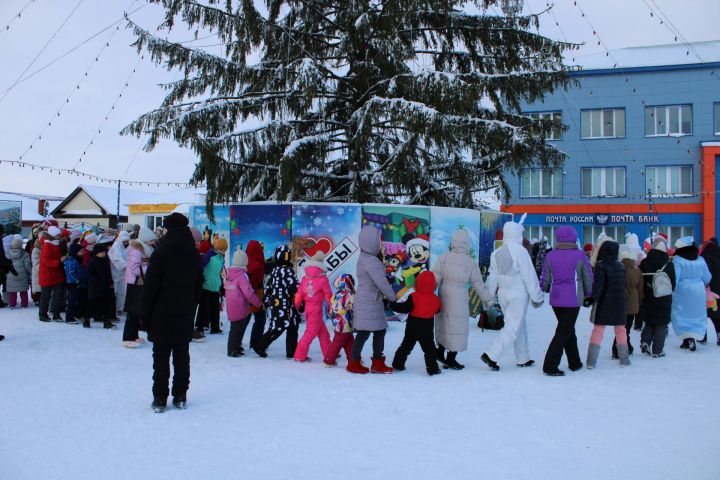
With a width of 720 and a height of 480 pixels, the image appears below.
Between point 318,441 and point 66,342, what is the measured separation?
6.24 m

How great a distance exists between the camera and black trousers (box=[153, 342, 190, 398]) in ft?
19.7

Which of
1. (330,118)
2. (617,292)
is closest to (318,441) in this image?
(617,292)

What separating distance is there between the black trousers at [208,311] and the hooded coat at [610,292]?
6215 mm

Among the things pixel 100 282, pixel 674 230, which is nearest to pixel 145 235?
pixel 100 282

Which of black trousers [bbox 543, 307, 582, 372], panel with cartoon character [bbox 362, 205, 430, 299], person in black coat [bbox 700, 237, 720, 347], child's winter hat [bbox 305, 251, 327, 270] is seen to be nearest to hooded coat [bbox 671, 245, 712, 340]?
person in black coat [bbox 700, 237, 720, 347]

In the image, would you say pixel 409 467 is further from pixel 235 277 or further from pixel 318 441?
pixel 235 277

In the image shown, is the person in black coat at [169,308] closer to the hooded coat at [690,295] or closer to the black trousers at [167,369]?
the black trousers at [167,369]

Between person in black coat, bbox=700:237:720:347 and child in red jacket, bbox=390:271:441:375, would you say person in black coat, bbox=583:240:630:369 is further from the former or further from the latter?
person in black coat, bbox=700:237:720:347

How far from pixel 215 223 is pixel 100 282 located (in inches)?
103

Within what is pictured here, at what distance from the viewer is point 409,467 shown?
455cm

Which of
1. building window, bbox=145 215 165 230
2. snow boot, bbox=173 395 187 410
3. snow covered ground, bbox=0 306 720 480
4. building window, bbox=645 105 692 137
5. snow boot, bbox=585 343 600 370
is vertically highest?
building window, bbox=645 105 692 137

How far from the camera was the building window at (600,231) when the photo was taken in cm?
3522

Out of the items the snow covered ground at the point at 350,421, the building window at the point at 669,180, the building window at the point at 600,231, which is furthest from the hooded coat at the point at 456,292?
the building window at the point at 669,180

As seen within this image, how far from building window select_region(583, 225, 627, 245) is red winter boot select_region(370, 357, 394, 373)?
99.5 feet
